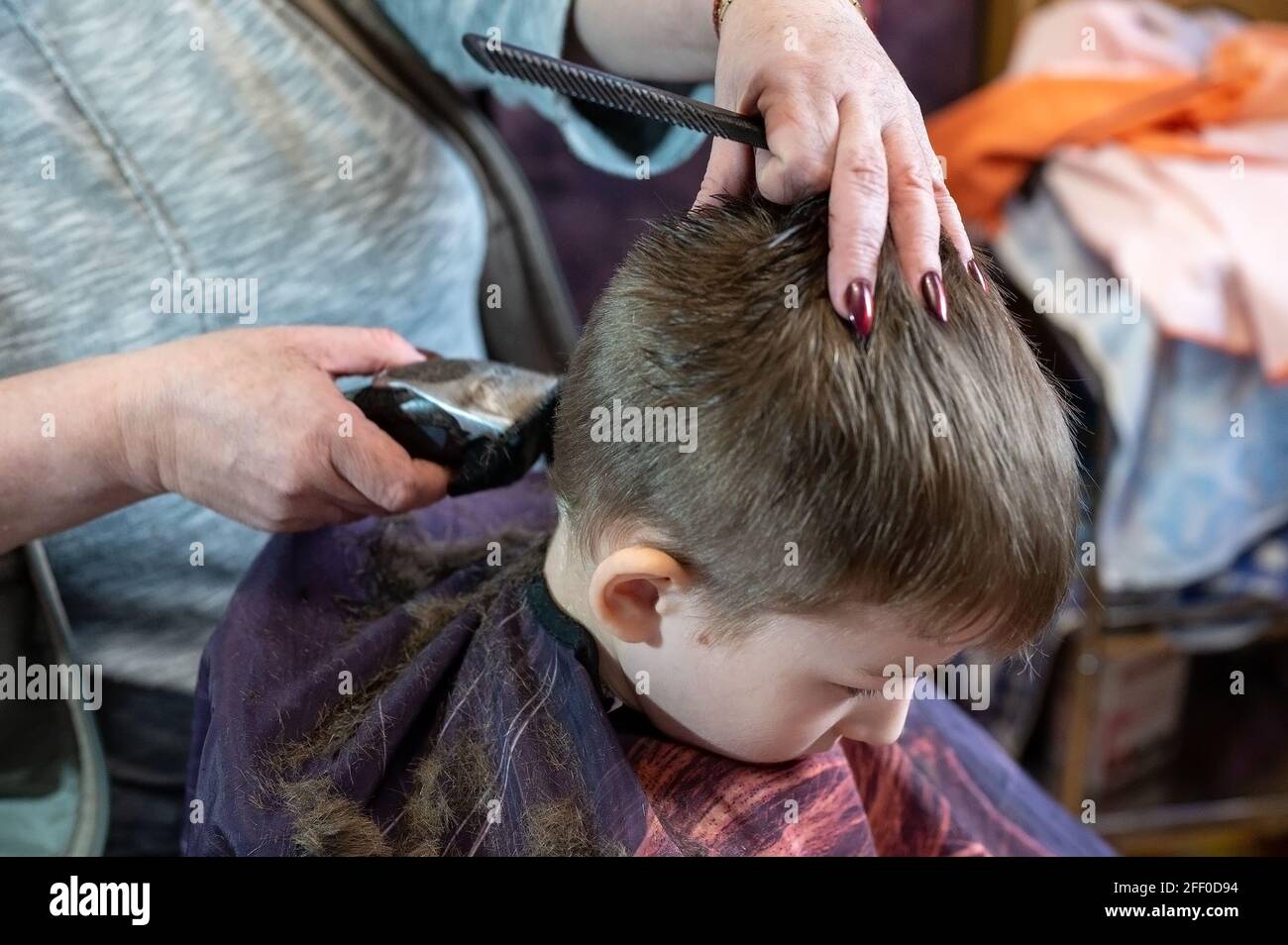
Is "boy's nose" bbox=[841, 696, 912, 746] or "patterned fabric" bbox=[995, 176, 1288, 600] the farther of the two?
"patterned fabric" bbox=[995, 176, 1288, 600]

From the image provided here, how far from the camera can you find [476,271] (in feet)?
3.40

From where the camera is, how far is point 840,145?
622mm

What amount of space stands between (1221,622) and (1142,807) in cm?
32

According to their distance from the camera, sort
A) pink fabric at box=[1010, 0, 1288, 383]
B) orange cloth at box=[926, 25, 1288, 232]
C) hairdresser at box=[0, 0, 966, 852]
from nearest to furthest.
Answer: hairdresser at box=[0, 0, 966, 852]
pink fabric at box=[1010, 0, 1288, 383]
orange cloth at box=[926, 25, 1288, 232]

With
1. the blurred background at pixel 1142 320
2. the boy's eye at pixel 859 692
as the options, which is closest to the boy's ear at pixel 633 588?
the boy's eye at pixel 859 692

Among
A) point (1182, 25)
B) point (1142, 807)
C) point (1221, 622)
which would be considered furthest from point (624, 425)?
point (1182, 25)

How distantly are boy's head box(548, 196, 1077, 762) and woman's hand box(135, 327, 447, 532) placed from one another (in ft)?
0.46

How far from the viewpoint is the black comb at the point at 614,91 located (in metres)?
0.60

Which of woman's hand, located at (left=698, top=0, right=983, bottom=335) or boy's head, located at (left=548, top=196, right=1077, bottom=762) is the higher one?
woman's hand, located at (left=698, top=0, right=983, bottom=335)

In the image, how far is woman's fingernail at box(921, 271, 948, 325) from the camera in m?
0.60

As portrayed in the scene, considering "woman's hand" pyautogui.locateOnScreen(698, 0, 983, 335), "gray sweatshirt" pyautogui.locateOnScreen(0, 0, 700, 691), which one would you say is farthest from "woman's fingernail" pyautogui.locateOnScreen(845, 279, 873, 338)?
"gray sweatshirt" pyautogui.locateOnScreen(0, 0, 700, 691)
